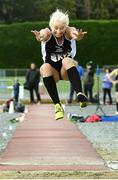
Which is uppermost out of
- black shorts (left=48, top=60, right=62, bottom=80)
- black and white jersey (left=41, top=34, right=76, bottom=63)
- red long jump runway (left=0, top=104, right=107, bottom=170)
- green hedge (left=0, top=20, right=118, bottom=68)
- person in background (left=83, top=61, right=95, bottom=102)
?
black and white jersey (left=41, top=34, right=76, bottom=63)

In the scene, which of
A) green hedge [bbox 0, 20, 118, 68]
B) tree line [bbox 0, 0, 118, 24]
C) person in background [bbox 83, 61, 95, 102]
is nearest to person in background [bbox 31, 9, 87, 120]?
person in background [bbox 83, 61, 95, 102]

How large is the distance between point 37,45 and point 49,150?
4216 cm

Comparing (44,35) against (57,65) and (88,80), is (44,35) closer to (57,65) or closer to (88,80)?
(57,65)

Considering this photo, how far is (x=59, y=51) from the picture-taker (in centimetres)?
992

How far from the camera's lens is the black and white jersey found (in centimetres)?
989

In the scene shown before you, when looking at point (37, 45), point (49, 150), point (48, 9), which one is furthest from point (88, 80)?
point (48, 9)

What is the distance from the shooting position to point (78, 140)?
1546 cm

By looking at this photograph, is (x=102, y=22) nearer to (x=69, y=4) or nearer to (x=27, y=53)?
(x=27, y=53)

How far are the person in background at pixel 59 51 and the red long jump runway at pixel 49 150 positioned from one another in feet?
4.94

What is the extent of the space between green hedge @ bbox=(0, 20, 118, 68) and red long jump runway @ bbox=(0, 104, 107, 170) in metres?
35.7

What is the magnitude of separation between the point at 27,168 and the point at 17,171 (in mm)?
534

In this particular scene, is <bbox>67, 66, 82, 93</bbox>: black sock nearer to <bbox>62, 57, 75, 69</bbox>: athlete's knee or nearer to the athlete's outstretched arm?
<bbox>62, 57, 75, 69</bbox>: athlete's knee

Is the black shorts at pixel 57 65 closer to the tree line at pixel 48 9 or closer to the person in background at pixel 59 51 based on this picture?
the person in background at pixel 59 51

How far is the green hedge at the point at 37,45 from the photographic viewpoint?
56125 mm
